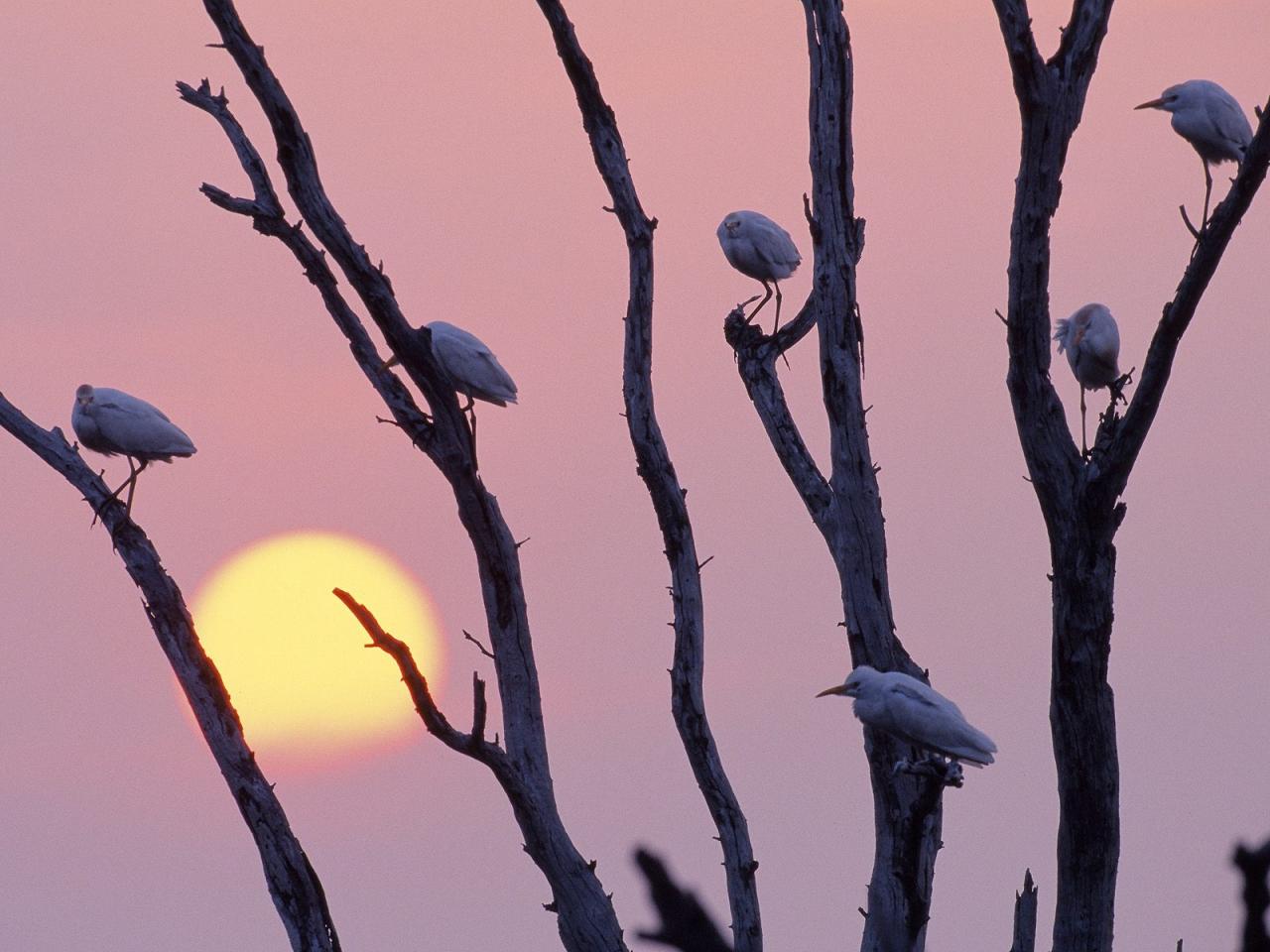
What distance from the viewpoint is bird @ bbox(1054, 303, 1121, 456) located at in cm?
1739

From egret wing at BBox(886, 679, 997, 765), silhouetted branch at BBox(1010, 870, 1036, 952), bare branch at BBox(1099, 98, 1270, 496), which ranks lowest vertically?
silhouetted branch at BBox(1010, 870, 1036, 952)

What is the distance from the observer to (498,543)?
1095 cm

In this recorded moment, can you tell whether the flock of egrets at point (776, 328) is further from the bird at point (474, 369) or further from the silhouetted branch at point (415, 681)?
the silhouetted branch at point (415, 681)

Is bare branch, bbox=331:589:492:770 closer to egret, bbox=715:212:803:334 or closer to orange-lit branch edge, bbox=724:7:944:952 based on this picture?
orange-lit branch edge, bbox=724:7:944:952

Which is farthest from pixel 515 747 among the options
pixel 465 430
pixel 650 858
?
pixel 650 858

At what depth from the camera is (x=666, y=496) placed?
510 inches

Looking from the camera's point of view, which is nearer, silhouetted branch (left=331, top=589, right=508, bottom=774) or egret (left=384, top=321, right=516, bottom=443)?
silhouetted branch (left=331, top=589, right=508, bottom=774)

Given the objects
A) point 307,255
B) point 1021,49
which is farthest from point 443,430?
point 1021,49

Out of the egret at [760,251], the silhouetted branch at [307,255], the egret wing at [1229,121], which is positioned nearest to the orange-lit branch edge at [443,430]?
the silhouetted branch at [307,255]

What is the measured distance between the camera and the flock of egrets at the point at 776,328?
1119 cm

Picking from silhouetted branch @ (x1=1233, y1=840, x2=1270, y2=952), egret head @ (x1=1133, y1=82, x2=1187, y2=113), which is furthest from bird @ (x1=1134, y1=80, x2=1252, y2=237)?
silhouetted branch @ (x1=1233, y1=840, x2=1270, y2=952)

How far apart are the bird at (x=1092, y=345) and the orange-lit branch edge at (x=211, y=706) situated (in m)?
8.29

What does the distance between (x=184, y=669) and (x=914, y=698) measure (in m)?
4.73

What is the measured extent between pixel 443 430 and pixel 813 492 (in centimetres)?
305
